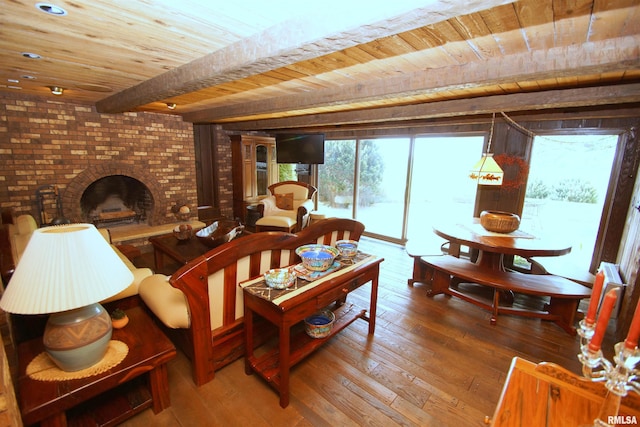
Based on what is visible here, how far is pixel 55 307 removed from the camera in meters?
1.14

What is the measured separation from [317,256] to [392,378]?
103 centimetres

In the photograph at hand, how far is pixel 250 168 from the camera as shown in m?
6.05

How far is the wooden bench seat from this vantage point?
2.60m

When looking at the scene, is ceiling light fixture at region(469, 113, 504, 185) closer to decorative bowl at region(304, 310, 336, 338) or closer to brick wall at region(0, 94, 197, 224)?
decorative bowl at region(304, 310, 336, 338)

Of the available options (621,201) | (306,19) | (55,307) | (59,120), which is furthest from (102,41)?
(621,201)

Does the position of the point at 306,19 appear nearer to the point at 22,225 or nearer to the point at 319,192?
the point at 22,225

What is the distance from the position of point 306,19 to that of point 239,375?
2.22 meters

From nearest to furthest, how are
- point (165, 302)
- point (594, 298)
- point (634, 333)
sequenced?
point (634, 333), point (594, 298), point (165, 302)

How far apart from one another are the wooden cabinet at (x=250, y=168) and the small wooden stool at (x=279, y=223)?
125 centimetres

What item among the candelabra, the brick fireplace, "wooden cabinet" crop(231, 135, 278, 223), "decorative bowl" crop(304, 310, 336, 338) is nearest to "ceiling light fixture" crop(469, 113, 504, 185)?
"decorative bowl" crop(304, 310, 336, 338)

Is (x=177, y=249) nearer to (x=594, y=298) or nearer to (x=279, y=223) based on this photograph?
(x=279, y=223)

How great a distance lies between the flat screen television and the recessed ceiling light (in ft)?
14.8

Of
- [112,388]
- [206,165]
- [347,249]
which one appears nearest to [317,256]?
[347,249]

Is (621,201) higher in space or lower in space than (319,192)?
higher
